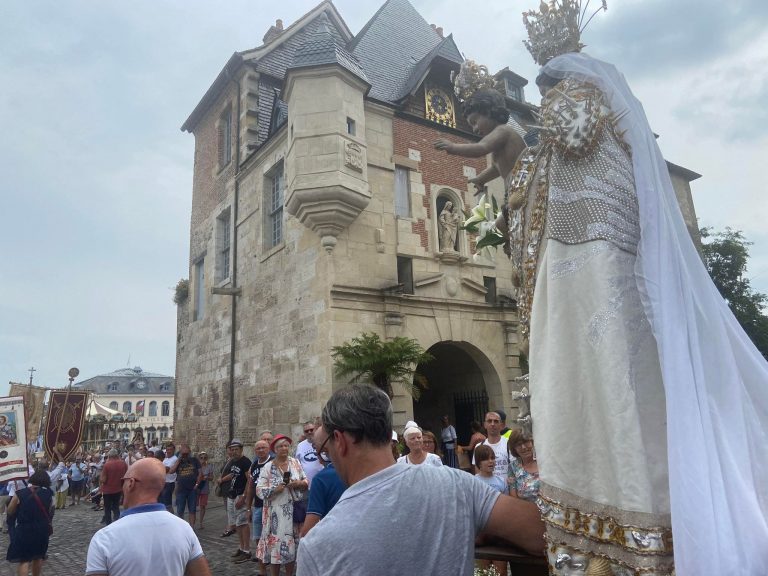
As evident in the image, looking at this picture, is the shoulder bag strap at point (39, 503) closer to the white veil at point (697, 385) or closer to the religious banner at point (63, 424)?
the white veil at point (697, 385)

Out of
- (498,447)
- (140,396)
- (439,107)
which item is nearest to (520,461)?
(498,447)

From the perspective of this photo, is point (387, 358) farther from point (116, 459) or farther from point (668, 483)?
point (668, 483)

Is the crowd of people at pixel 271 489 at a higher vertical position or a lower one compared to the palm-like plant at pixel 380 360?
lower

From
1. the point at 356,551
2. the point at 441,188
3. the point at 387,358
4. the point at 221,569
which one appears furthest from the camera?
the point at 441,188

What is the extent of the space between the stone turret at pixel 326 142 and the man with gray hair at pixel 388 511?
10223 mm

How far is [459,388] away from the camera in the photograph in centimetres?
1452

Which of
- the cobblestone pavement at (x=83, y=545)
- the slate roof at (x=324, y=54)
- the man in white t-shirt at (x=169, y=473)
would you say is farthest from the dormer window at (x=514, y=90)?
the cobblestone pavement at (x=83, y=545)

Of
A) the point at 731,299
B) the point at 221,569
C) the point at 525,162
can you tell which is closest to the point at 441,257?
the point at 221,569

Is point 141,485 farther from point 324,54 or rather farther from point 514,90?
point 514,90

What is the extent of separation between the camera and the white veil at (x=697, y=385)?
130cm

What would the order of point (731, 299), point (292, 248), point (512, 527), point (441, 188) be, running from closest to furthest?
point (512, 527)
point (292, 248)
point (441, 188)
point (731, 299)

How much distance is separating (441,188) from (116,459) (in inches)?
381

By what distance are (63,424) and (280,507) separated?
505 inches

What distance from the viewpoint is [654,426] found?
4.83 feet
